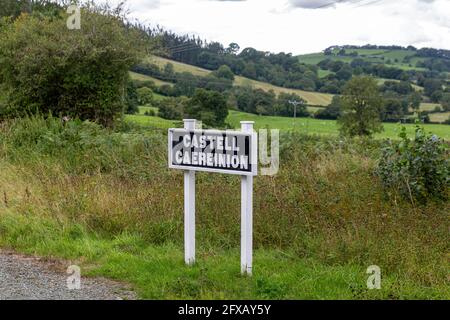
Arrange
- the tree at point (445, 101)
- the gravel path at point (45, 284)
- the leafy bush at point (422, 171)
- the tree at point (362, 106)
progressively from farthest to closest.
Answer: the tree at point (362, 106) < the tree at point (445, 101) < the leafy bush at point (422, 171) < the gravel path at point (45, 284)

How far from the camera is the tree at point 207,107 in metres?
28.0

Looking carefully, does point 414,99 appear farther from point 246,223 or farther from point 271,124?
point 246,223

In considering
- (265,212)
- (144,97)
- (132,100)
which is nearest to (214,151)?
(265,212)

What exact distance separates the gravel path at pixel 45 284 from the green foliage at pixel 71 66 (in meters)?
13.3

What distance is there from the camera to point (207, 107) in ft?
96.7

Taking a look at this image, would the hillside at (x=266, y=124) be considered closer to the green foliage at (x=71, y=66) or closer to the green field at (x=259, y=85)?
the green foliage at (x=71, y=66)

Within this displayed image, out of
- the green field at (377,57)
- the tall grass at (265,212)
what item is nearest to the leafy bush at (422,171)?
the tall grass at (265,212)

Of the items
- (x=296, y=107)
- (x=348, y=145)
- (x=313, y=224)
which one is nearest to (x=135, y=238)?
(x=313, y=224)

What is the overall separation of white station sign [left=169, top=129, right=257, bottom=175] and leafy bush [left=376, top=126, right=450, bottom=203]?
3.56m

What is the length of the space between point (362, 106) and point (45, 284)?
54.0 m

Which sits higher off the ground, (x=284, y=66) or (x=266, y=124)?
(x=284, y=66)

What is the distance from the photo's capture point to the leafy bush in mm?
8297

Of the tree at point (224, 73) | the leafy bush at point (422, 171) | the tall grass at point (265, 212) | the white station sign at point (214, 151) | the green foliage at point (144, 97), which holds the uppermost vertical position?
the tree at point (224, 73)
